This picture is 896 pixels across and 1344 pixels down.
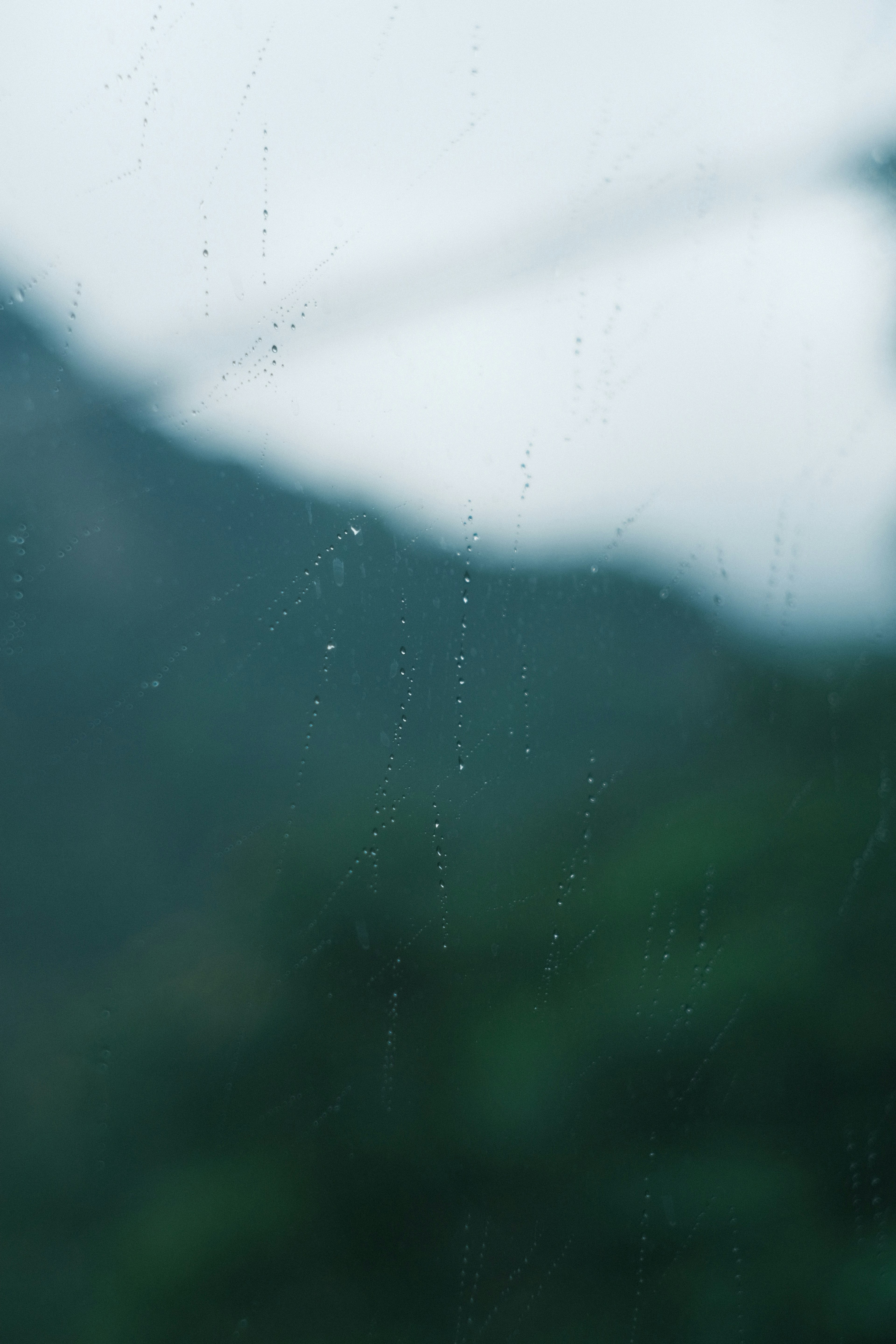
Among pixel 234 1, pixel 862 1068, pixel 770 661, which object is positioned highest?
pixel 234 1

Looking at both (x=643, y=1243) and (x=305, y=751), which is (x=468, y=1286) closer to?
(x=643, y=1243)

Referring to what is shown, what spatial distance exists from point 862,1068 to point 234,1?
0.99 metres

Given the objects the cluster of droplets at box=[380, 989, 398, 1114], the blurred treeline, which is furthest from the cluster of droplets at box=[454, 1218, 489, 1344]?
the cluster of droplets at box=[380, 989, 398, 1114]

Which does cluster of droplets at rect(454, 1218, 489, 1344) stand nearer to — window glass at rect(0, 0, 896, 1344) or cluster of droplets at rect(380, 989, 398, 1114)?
window glass at rect(0, 0, 896, 1344)

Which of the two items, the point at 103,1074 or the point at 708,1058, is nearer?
the point at 103,1074

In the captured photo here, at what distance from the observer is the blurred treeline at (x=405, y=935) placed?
70 cm

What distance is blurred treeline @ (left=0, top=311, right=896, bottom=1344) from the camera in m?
0.70

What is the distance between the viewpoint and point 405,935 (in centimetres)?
76

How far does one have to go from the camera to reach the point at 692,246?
806 millimetres

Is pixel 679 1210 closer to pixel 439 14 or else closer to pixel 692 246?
pixel 692 246

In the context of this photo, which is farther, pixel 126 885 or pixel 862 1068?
pixel 862 1068

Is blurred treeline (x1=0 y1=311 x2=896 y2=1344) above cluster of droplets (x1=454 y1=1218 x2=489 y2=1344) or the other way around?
above

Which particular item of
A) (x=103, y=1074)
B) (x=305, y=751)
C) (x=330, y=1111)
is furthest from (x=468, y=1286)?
(x=305, y=751)

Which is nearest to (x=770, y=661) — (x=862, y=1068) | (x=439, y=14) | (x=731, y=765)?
(x=731, y=765)
